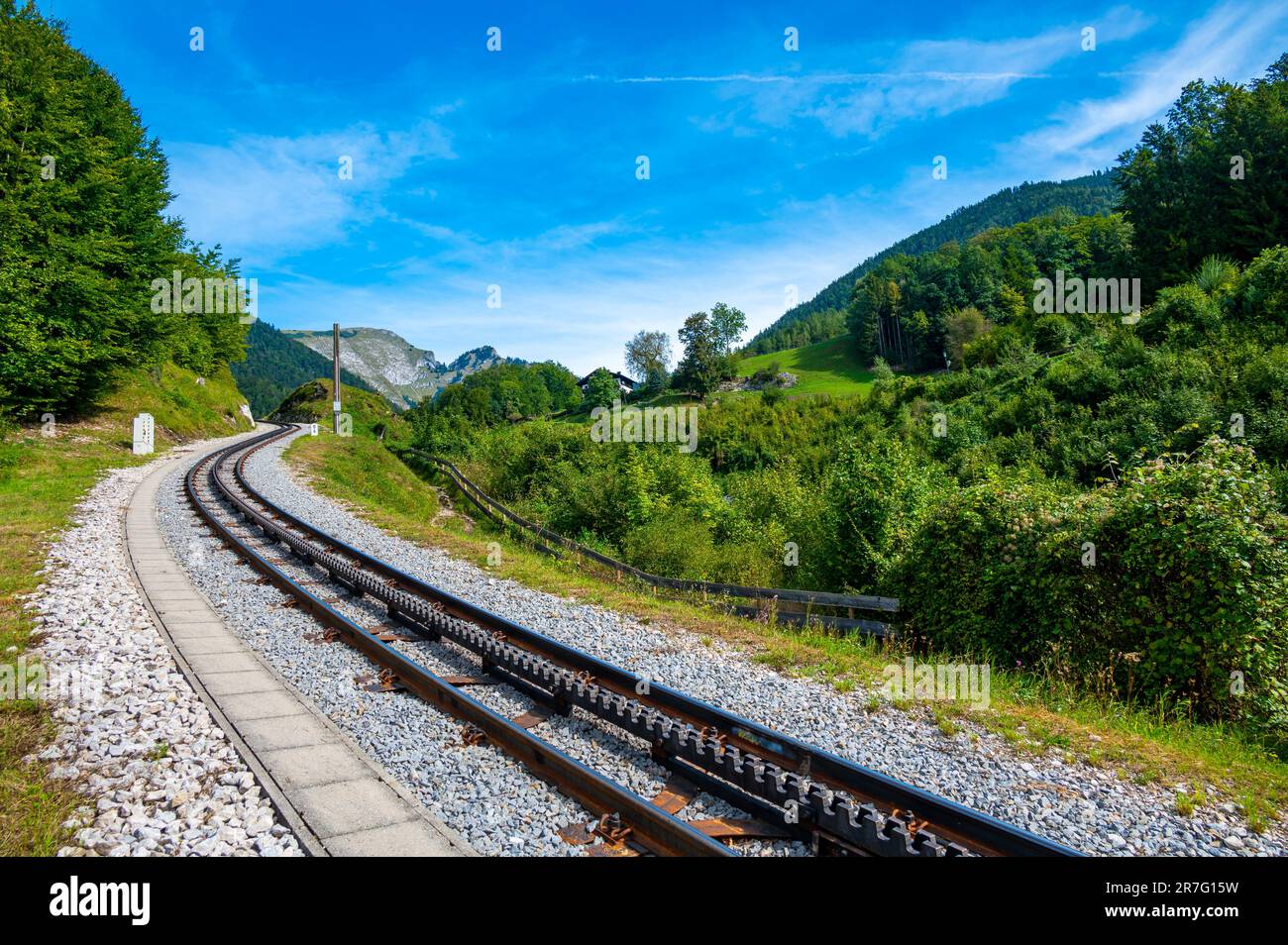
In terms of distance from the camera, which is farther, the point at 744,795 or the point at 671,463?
the point at 671,463

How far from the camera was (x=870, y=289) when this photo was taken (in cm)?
10762

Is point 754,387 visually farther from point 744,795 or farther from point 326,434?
point 744,795

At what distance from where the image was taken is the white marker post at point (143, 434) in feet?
92.9

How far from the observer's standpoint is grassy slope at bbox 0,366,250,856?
4.19m

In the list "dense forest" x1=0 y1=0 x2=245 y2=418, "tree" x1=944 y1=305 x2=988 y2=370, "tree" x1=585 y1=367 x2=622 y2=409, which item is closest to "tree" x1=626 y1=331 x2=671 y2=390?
"tree" x1=585 y1=367 x2=622 y2=409

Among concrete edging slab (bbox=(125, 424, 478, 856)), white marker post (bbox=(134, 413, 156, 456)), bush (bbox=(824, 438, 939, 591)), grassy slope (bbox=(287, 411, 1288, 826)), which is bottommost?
grassy slope (bbox=(287, 411, 1288, 826))

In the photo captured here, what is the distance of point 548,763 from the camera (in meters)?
4.92

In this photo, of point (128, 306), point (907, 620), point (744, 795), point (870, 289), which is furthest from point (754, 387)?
point (744, 795)

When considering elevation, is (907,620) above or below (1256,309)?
below

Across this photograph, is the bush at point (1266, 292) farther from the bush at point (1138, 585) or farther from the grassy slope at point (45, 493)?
the grassy slope at point (45, 493)

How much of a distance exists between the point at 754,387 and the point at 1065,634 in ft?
271

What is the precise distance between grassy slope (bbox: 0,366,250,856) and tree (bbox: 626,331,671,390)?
6320 cm

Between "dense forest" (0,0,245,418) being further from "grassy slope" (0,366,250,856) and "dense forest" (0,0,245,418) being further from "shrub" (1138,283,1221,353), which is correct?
"shrub" (1138,283,1221,353)

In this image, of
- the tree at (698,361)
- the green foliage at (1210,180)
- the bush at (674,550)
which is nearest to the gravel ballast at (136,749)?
the bush at (674,550)
